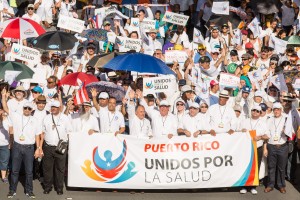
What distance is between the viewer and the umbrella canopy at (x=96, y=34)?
20484mm

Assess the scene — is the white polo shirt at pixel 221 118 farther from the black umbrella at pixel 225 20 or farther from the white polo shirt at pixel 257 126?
the black umbrella at pixel 225 20

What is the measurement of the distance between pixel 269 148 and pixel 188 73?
3699 millimetres

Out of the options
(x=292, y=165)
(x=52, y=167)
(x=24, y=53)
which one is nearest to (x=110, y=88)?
(x=52, y=167)

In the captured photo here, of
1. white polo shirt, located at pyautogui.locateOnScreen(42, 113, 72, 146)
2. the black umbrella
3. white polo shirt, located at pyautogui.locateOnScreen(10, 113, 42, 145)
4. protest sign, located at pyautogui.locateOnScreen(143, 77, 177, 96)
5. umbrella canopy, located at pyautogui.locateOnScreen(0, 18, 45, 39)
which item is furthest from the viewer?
the black umbrella

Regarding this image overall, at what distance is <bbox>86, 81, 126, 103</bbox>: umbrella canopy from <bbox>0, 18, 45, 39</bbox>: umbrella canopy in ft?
11.1

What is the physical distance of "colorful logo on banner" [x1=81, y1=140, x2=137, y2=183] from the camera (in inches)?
628

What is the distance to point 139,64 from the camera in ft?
56.5

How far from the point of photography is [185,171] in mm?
16000

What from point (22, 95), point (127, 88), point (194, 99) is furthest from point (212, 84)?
point (22, 95)

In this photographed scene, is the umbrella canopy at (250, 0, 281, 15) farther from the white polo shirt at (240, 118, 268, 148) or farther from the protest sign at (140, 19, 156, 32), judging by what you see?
the white polo shirt at (240, 118, 268, 148)

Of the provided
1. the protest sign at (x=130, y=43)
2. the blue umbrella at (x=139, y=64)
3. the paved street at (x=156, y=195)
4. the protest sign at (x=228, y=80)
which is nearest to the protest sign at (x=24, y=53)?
the blue umbrella at (x=139, y=64)

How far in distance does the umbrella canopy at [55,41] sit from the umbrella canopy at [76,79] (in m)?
1.41

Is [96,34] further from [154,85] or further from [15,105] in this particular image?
[15,105]

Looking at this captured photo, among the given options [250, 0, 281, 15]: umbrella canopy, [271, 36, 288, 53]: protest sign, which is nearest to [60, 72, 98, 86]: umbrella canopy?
[271, 36, 288, 53]: protest sign
